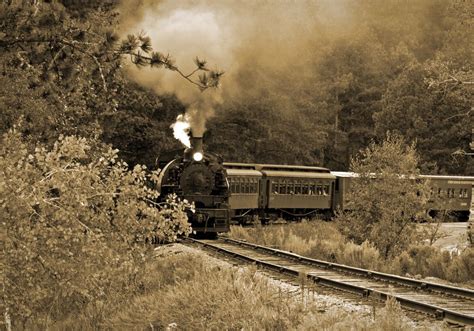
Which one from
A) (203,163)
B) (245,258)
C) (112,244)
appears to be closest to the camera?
(112,244)

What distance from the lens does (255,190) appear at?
31.6m

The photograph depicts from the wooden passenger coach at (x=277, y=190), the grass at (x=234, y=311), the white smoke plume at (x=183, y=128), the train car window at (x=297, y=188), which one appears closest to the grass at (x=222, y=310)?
the grass at (x=234, y=311)

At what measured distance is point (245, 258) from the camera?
17.5 metres

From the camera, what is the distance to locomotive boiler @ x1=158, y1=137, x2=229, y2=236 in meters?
21.7

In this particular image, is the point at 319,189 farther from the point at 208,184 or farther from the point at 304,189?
the point at 208,184

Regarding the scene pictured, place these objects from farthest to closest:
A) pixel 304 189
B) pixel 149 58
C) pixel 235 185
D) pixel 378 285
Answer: pixel 304 189
pixel 235 185
pixel 378 285
pixel 149 58

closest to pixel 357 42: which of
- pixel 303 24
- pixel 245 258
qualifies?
pixel 303 24

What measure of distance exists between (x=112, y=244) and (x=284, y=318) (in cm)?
263

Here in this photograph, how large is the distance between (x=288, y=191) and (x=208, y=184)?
1213 centimetres

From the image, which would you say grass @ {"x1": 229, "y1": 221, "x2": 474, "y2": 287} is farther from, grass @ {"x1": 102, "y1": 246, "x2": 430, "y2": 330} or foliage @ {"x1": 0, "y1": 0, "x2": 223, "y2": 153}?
foliage @ {"x1": 0, "y1": 0, "x2": 223, "y2": 153}

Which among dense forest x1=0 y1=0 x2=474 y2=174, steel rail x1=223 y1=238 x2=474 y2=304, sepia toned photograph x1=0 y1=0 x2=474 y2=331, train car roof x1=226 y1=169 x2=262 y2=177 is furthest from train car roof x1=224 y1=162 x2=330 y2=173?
steel rail x1=223 y1=238 x2=474 y2=304

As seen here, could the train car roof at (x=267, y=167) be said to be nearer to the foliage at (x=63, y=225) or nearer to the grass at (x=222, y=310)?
the grass at (x=222, y=310)

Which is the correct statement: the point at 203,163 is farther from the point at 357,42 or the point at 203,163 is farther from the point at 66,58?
the point at 357,42


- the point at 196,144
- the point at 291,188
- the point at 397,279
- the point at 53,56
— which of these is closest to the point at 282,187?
the point at 291,188
